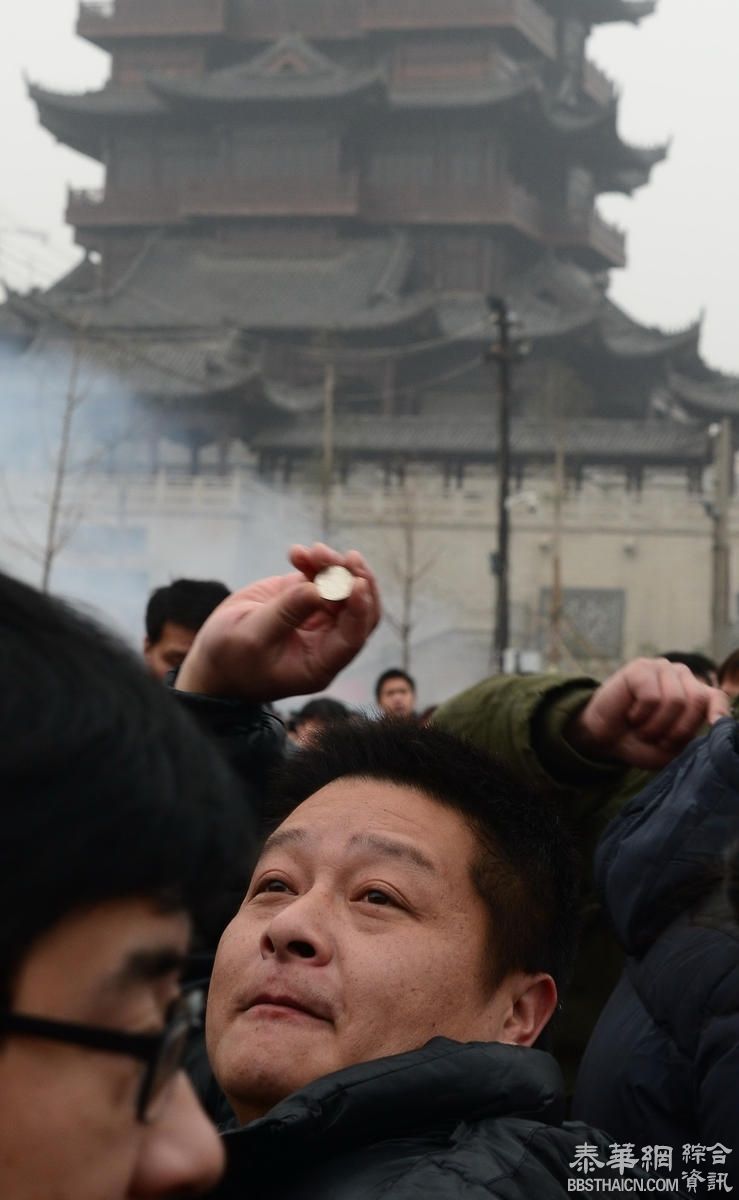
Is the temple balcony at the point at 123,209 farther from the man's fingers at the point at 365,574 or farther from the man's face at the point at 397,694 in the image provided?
the man's fingers at the point at 365,574

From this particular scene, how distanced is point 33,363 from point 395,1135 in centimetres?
2686

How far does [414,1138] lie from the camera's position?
1.57 m

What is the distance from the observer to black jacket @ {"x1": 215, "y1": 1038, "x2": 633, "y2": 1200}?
1.51m

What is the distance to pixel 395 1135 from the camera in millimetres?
1573

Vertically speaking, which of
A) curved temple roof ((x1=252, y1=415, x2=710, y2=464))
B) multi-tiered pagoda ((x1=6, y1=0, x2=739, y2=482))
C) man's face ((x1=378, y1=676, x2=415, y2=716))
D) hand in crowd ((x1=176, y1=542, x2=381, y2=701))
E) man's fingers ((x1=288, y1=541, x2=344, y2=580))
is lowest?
man's face ((x1=378, y1=676, x2=415, y2=716))

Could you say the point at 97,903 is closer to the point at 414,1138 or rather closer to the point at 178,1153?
the point at 178,1153

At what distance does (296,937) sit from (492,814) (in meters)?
0.32

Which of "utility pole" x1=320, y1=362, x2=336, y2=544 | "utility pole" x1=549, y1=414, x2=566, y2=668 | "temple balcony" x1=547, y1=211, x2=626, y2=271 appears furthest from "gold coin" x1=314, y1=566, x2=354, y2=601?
"temple balcony" x1=547, y1=211, x2=626, y2=271

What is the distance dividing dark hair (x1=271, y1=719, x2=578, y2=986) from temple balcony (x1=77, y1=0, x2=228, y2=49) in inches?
1471

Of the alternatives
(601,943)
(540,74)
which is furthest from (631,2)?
(601,943)

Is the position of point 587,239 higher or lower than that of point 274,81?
lower

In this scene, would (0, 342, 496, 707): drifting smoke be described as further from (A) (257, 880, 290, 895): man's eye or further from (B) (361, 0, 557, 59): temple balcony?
(A) (257, 880, 290, 895): man's eye

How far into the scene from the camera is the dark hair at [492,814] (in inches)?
75.1

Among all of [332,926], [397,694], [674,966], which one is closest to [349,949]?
[332,926]
